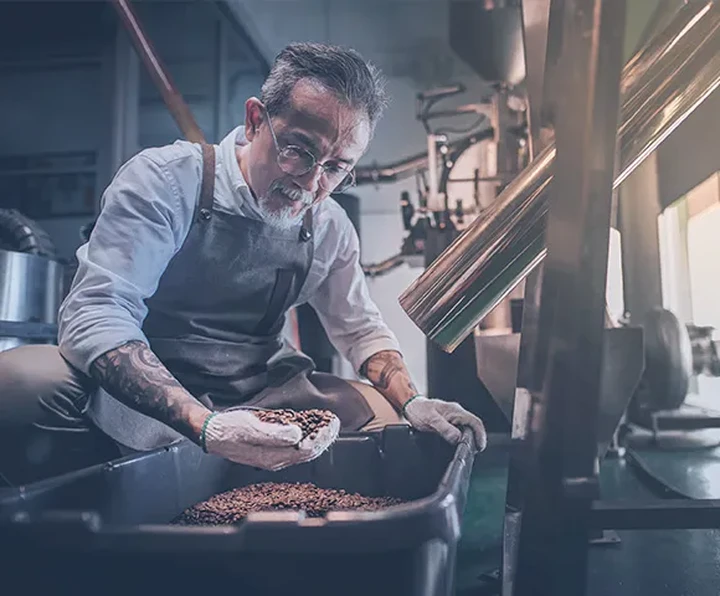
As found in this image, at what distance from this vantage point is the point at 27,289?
1644mm

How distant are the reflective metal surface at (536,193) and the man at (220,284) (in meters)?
0.36

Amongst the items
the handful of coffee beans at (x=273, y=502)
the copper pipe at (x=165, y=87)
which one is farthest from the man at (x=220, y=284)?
the copper pipe at (x=165, y=87)

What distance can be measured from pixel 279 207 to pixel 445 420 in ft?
1.42

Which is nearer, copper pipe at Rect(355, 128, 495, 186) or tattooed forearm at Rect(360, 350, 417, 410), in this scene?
tattooed forearm at Rect(360, 350, 417, 410)

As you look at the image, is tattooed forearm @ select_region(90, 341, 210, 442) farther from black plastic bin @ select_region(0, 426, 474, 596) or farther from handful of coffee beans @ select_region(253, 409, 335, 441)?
black plastic bin @ select_region(0, 426, 474, 596)

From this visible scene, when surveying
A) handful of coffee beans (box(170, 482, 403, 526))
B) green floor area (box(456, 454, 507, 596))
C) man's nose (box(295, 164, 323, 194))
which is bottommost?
green floor area (box(456, 454, 507, 596))

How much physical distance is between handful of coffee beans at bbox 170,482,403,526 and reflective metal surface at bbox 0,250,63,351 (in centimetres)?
103

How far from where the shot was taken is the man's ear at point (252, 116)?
3.22ft

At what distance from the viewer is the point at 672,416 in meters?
1.82

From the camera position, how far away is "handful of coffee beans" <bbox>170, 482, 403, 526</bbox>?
0.76 metres

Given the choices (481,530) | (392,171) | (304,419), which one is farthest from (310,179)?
(392,171)

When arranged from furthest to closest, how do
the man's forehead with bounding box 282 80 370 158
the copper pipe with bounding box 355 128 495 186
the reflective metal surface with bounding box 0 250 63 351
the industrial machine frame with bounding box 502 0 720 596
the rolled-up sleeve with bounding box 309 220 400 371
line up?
the copper pipe with bounding box 355 128 495 186, the reflective metal surface with bounding box 0 250 63 351, the rolled-up sleeve with bounding box 309 220 400 371, the man's forehead with bounding box 282 80 370 158, the industrial machine frame with bounding box 502 0 720 596

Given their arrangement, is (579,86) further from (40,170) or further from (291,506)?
(40,170)

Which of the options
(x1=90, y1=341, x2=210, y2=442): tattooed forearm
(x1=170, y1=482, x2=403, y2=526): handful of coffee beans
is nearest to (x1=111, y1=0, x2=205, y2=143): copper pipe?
(x1=90, y1=341, x2=210, y2=442): tattooed forearm
